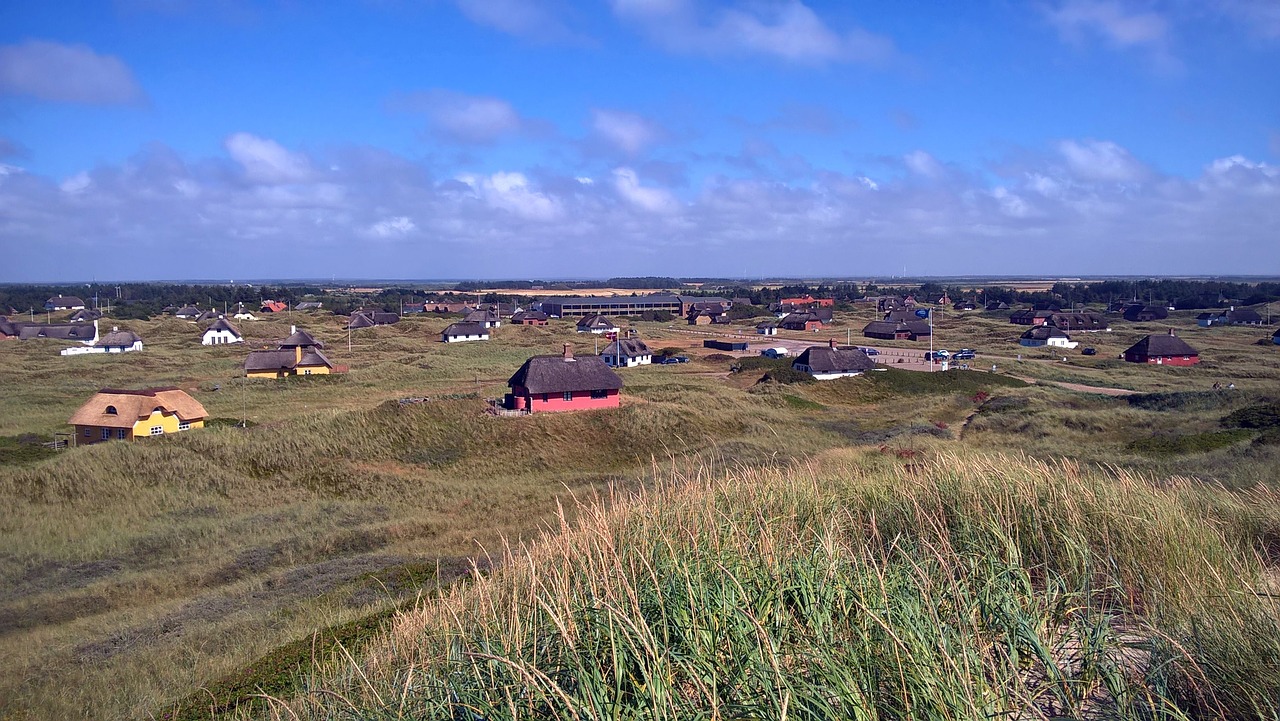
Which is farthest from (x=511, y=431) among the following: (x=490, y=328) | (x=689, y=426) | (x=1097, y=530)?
(x=490, y=328)

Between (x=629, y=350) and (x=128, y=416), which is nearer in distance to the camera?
(x=128, y=416)

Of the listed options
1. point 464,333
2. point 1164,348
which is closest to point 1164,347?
point 1164,348

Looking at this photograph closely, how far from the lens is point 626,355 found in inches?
2235

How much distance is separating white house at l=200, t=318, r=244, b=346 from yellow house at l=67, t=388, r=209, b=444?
1651 inches

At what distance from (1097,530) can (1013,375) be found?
4733cm

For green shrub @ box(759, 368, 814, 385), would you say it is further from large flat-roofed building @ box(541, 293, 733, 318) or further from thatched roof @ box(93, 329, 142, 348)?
large flat-roofed building @ box(541, 293, 733, 318)

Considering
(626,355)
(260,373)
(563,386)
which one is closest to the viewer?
(563,386)

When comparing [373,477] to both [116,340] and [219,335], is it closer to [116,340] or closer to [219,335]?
[116,340]

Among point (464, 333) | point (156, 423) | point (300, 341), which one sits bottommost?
point (156, 423)

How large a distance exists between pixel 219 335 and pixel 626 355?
122ft

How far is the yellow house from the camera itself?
2892 cm

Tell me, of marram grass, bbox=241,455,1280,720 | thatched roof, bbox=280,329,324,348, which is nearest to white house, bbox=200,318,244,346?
thatched roof, bbox=280,329,324,348

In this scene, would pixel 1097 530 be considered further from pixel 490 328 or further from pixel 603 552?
pixel 490 328

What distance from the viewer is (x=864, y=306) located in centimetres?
12262
